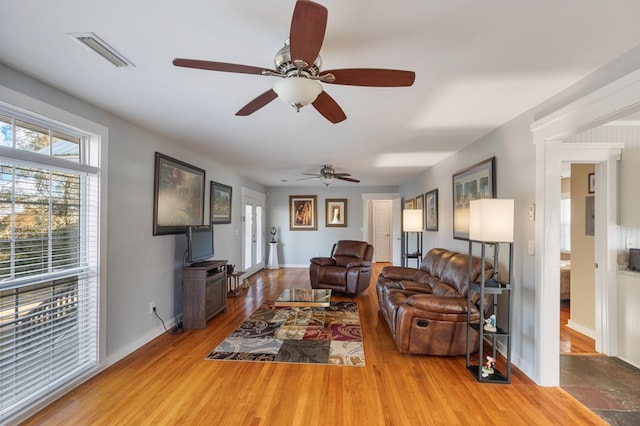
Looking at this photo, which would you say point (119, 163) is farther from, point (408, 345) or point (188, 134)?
point (408, 345)

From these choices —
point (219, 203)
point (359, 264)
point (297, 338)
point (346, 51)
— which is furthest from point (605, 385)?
point (219, 203)

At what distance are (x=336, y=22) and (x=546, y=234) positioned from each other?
2.30 m

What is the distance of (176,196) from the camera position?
158 inches

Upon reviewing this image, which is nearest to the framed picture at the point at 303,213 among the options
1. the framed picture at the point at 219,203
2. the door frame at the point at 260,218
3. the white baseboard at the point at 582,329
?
the door frame at the point at 260,218

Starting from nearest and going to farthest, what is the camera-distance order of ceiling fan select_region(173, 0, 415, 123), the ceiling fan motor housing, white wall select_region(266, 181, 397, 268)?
ceiling fan select_region(173, 0, 415, 123) → the ceiling fan motor housing → white wall select_region(266, 181, 397, 268)

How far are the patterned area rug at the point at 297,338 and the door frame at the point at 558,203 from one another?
5.24 ft

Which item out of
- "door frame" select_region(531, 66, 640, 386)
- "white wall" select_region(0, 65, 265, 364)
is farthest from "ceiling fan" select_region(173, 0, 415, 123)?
"white wall" select_region(0, 65, 265, 364)

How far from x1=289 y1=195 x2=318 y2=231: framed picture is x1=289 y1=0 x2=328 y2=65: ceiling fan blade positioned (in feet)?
23.4

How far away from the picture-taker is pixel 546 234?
2506 mm

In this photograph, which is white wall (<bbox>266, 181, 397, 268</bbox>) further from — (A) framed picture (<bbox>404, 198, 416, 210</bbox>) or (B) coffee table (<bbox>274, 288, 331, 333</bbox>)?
(B) coffee table (<bbox>274, 288, 331, 333</bbox>)

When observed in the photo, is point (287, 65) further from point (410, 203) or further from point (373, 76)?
point (410, 203)

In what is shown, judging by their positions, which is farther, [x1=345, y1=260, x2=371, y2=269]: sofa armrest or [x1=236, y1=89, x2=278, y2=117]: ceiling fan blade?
[x1=345, y1=260, x2=371, y2=269]: sofa armrest

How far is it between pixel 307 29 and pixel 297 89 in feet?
1.14

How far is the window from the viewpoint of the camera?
2078 millimetres
